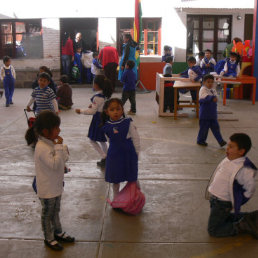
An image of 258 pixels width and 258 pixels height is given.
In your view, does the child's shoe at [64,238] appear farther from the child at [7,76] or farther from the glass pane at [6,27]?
the glass pane at [6,27]

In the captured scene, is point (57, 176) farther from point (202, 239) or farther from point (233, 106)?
point (233, 106)

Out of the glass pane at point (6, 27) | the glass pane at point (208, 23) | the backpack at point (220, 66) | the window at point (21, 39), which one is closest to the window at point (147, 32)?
the glass pane at point (208, 23)

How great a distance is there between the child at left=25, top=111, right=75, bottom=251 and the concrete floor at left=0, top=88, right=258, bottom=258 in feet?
0.81

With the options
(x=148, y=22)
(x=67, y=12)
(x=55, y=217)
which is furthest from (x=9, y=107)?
(x=55, y=217)

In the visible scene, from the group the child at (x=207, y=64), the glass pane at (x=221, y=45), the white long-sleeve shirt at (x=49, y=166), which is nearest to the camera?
the white long-sleeve shirt at (x=49, y=166)

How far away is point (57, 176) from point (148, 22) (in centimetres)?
1360

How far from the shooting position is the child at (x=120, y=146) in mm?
4109

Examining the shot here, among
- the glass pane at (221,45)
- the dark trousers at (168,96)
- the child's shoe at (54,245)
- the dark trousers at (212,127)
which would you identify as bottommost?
the child's shoe at (54,245)

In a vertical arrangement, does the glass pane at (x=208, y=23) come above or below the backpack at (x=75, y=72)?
above

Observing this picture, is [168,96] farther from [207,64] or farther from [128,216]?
[128,216]

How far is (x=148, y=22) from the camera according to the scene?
53.0 feet

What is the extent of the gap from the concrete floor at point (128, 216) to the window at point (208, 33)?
8.95 meters

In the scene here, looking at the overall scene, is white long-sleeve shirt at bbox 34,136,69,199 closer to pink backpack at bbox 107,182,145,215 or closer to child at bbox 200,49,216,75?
pink backpack at bbox 107,182,145,215

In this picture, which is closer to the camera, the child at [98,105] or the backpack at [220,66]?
the child at [98,105]
